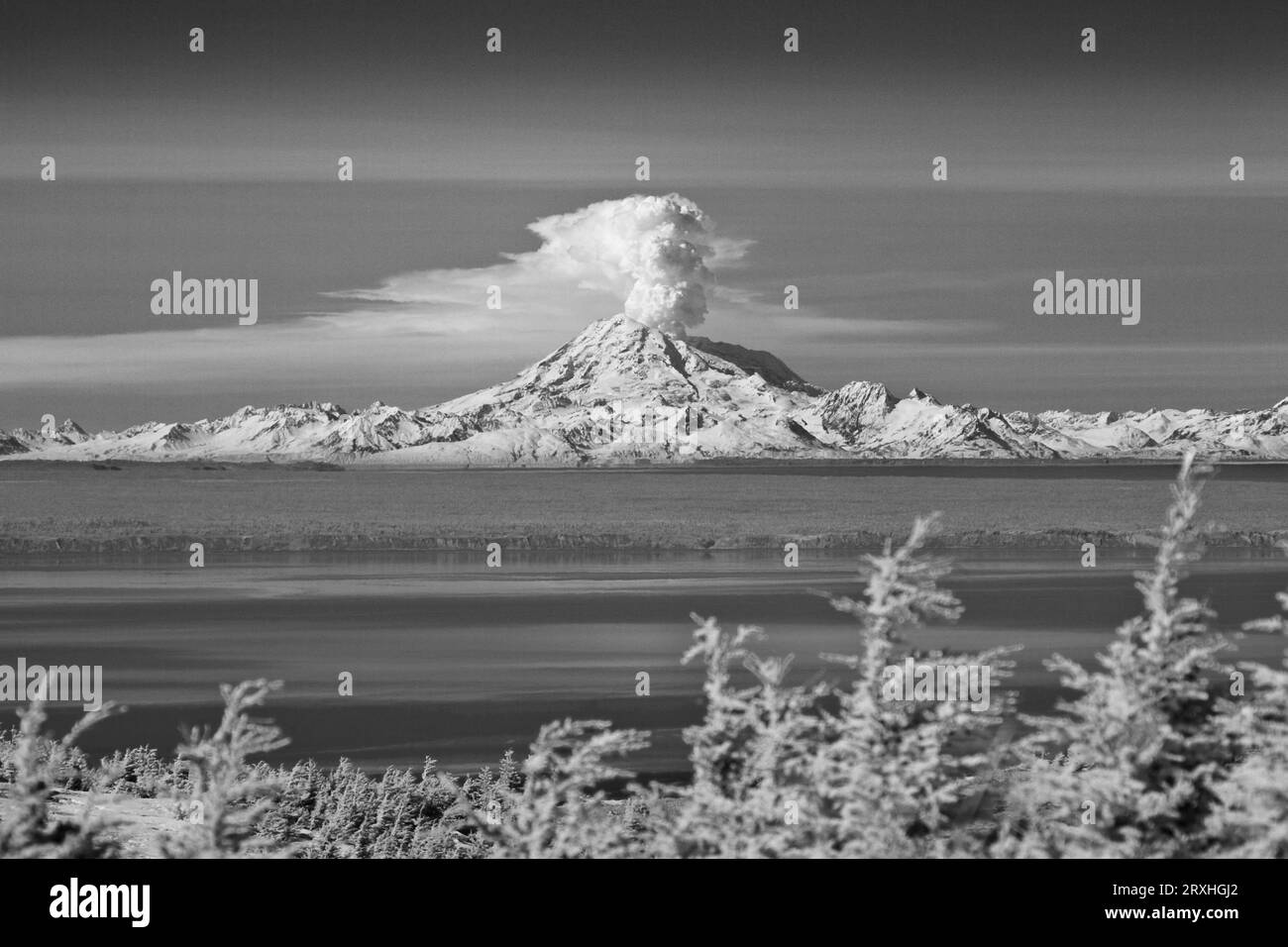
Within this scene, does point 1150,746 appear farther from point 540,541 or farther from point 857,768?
point 540,541

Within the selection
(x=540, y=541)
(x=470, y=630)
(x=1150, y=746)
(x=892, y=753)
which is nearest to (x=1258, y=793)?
(x=1150, y=746)

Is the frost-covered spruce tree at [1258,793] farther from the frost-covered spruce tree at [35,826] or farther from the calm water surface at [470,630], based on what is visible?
the calm water surface at [470,630]

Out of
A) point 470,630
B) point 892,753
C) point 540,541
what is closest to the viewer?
point 892,753

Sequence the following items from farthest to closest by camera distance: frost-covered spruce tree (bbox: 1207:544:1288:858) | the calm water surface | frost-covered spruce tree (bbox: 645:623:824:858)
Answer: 1. the calm water surface
2. frost-covered spruce tree (bbox: 645:623:824:858)
3. frost-covered spruce tree (bbox: 1207:544:1288:858)

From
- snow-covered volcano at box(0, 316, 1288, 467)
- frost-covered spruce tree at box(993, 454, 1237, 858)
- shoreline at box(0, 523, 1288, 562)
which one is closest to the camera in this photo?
frost-covered spruce tree at box(993, 454, 1237, 858)

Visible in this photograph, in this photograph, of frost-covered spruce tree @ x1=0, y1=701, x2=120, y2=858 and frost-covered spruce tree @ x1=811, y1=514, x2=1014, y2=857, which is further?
frost-covered spruce tree @ x1=811, y1=514, x2=1014, y2=857

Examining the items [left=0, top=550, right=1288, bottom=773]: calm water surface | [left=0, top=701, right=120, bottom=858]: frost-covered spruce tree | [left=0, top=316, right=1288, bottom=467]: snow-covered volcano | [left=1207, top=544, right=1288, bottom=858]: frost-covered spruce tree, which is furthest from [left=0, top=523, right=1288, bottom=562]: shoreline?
[left=0, top=316, right=1288, bottom=467]: snow-covered volcano

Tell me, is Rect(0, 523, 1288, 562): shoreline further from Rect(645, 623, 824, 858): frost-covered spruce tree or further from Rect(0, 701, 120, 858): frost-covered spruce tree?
Rect(0, 701, 120, 858): frost-covered spruce tree
